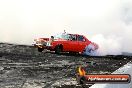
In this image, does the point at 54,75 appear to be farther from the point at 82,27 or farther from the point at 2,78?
the point at 82,27

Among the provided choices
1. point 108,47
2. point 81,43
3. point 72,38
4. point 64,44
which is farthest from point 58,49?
point 108,47

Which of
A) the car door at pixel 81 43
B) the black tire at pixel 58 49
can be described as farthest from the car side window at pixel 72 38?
the black tire at pixel 58 49

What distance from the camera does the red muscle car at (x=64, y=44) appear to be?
20.7 meters

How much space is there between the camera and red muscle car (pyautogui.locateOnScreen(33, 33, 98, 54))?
20.7m

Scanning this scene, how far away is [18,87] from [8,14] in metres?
26.9

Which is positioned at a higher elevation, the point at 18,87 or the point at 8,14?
the point at 8,14

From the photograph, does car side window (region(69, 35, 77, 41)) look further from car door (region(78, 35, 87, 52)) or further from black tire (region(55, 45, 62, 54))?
black tire (region(55, 45, 62, 54))

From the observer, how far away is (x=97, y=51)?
22391 millimetres

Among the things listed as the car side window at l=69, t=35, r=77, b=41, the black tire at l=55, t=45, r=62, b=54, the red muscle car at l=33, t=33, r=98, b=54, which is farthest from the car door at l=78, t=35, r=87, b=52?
the black tire at l=55, t=45, r=62, b=54

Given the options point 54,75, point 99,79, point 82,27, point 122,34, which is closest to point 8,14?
point 82,27

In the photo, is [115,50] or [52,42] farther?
[115,50]

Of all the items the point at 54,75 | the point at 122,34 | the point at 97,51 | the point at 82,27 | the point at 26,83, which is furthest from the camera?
the point at 82,27

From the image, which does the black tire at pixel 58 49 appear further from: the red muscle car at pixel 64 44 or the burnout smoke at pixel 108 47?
the burnout smoke at pixel 108 47

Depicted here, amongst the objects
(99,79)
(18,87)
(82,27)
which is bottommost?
(18,87)
